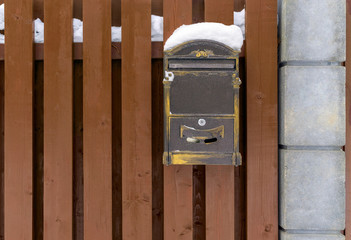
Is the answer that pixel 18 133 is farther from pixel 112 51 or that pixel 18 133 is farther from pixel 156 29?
pixel 156 29

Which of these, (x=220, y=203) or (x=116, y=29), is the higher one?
(x=116, y=29)

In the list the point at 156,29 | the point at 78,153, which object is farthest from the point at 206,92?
the point at 78,153

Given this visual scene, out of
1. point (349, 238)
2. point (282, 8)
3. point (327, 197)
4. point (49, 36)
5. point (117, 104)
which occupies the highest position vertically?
point (282, 8)

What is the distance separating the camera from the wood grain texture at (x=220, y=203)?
2.12 meters

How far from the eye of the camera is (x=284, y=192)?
6.87ft

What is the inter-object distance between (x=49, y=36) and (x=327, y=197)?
→ 2415mm

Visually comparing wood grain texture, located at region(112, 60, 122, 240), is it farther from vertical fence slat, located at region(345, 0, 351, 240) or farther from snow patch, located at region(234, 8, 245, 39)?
vertical fence slat, located at region(345, 0, 351, 240)

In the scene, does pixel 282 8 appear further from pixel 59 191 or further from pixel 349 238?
pixel 59 191

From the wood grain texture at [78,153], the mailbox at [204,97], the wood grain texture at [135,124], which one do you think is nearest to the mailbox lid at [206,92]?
the mailbox at [204,97]

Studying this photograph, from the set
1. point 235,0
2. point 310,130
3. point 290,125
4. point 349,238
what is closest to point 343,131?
point 310,130

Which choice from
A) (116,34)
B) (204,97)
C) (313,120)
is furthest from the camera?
(116,34)

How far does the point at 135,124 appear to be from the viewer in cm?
215

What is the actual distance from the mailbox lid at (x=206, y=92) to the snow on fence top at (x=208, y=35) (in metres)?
0.22

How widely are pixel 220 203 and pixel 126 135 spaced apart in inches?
34.5
